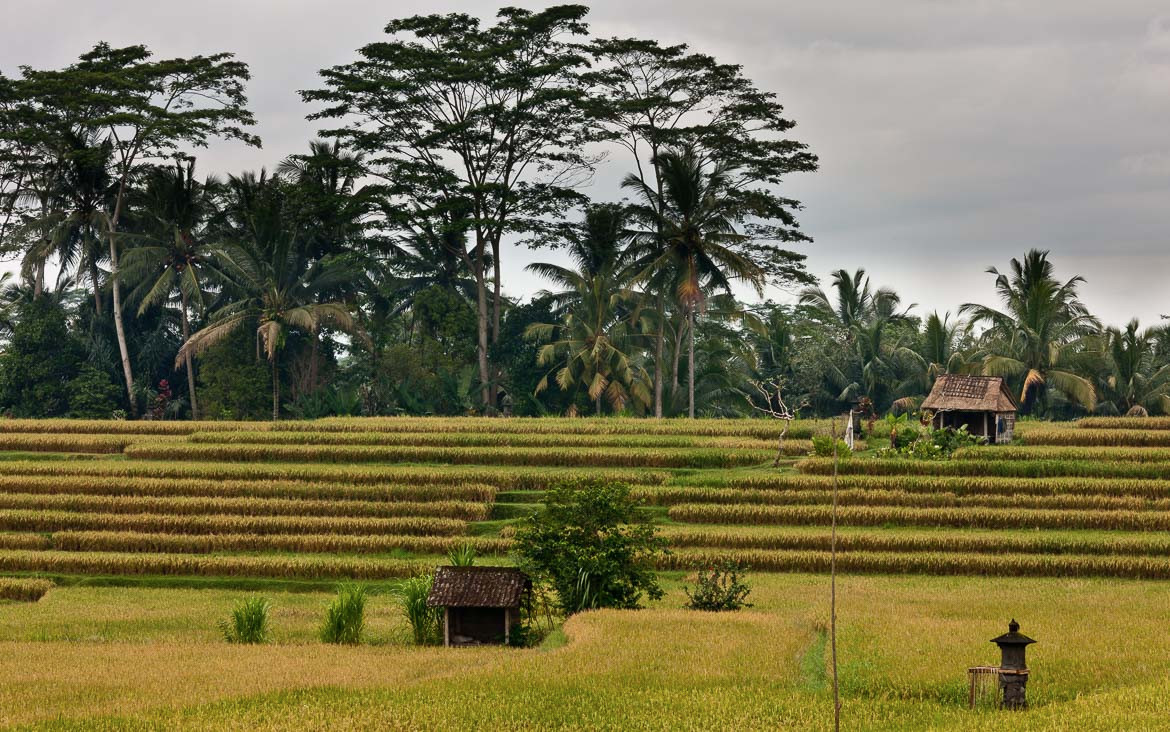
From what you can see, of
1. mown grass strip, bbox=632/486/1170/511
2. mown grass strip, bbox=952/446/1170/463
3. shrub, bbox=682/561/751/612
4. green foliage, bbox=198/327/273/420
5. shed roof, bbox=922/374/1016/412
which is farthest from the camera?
green foliage, bbox=198/327/273/420

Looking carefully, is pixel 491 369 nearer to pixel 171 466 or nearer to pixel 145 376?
pixel 145 376

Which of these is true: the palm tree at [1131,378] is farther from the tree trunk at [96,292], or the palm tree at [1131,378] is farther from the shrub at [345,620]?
the tree trunk at [96,292]

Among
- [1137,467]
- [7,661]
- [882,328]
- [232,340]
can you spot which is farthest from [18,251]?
[1137,467]

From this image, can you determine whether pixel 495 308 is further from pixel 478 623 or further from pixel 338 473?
pixel 478 623

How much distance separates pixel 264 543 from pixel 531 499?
632 cm

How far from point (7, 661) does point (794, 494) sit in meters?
17.9

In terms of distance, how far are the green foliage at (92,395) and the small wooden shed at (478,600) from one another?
31685mm

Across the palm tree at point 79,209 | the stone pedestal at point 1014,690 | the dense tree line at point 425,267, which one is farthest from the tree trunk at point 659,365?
the stone pedestal at point 1014,690

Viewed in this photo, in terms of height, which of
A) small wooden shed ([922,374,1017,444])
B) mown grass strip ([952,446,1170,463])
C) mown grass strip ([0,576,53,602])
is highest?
small wooden shed ([922,374,1017,444])

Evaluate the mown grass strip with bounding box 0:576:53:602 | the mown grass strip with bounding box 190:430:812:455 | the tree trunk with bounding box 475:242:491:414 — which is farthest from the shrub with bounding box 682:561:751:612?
the tree trunk with bounding box 475:242:491:414

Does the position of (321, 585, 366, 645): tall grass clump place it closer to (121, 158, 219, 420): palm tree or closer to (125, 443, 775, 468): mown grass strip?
(125, 443, 775, 468): mown grass strip

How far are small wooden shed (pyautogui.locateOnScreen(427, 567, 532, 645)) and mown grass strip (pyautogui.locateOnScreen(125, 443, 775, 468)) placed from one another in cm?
1409

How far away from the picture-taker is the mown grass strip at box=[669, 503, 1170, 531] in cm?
2914

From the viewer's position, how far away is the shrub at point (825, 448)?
110 ft
